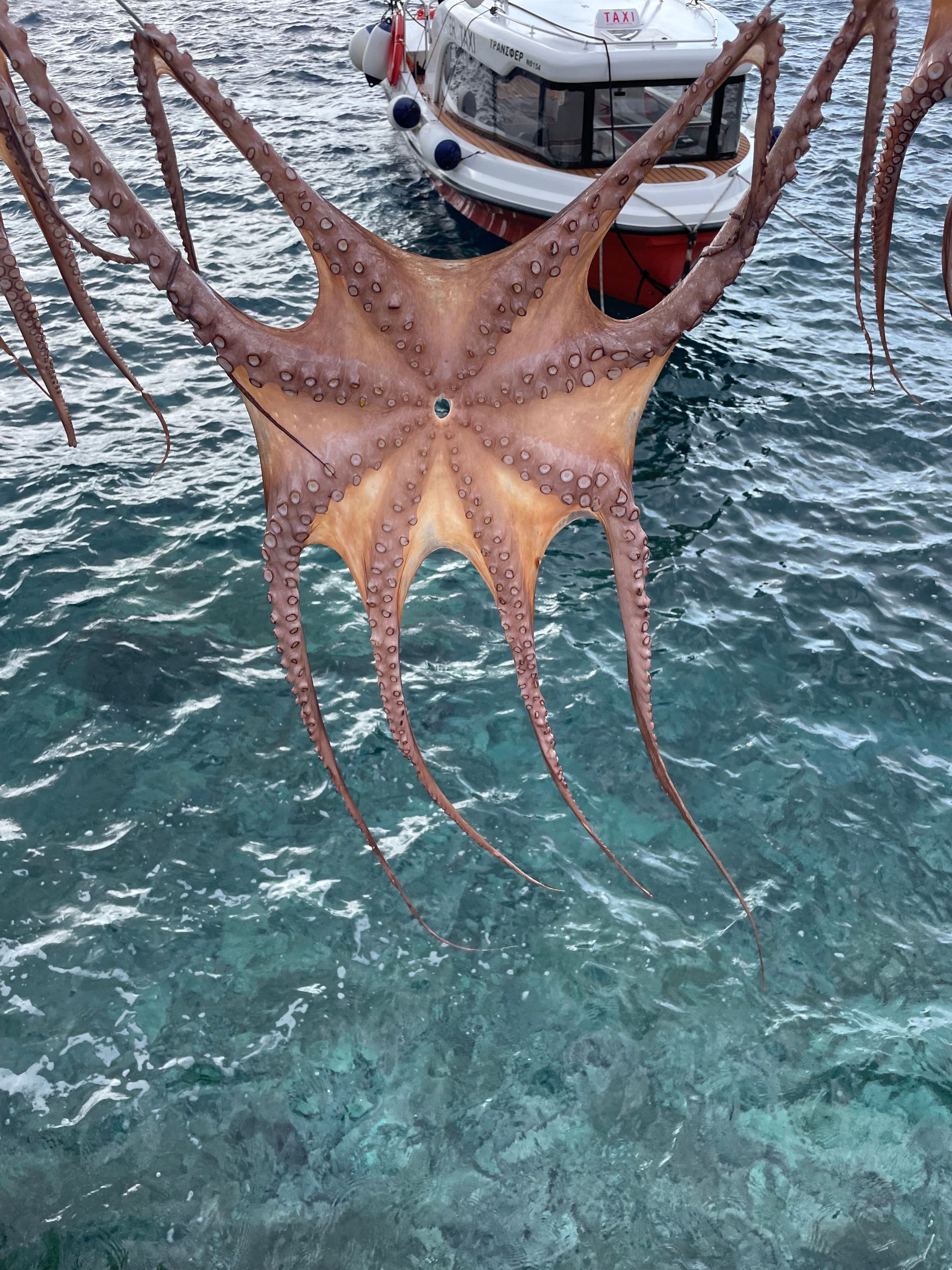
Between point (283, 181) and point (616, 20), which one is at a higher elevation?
point (616, 20)

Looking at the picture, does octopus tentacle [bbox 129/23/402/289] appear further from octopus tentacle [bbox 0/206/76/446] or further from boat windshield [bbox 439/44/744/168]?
boat windshield [bbox 439/44/744/168]

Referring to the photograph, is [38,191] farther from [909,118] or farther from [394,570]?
[909,118]

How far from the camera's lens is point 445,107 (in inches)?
440

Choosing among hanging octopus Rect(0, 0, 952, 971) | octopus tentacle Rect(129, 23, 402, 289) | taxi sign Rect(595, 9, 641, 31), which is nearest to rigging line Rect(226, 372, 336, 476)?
hanging octopus Rect(0, 0, 952, 971)

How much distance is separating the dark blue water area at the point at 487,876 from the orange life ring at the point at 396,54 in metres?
5.43

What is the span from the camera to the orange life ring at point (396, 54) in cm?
1250

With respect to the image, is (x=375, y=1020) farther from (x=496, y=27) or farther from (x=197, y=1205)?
(x=496, y=27)

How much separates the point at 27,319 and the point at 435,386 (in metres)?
1.25

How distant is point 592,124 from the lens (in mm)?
9602

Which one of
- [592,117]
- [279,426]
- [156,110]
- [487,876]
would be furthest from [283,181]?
[592,117]

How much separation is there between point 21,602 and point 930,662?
249 inches

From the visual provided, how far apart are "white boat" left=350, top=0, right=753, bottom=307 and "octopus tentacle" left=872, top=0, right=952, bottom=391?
644cm

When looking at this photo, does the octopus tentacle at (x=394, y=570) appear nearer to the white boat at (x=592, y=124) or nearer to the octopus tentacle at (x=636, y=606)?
the octopus tentacle at (x=636, y=606)

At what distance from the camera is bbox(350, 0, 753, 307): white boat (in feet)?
30.2
